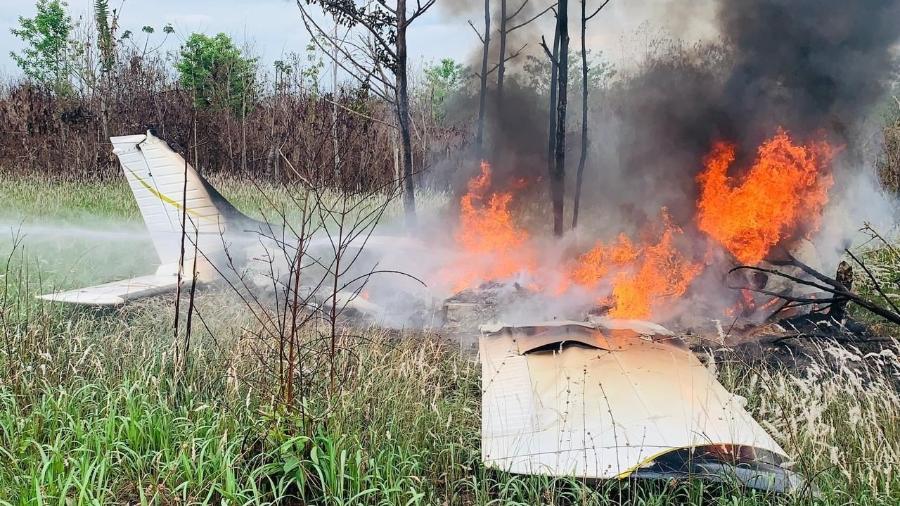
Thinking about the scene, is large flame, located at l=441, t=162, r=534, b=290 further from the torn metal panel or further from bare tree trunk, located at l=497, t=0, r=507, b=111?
the torn metal panel

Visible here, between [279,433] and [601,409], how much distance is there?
2027 mm

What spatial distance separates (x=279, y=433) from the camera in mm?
3691

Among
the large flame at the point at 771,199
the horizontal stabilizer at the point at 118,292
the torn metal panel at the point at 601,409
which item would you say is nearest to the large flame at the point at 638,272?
the large flame at the point at 771,199

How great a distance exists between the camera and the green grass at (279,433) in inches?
141

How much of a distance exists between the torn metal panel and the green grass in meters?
0.16

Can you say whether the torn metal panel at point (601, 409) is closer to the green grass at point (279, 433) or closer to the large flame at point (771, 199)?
the green grass at point (279, 433)

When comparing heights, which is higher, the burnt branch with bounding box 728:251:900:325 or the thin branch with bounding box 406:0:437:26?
the thin branch with bounding box 406:0:437:26

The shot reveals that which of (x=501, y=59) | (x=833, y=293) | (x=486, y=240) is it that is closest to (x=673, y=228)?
(x=833, y=293)

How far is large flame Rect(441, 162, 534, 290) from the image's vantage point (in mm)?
9945

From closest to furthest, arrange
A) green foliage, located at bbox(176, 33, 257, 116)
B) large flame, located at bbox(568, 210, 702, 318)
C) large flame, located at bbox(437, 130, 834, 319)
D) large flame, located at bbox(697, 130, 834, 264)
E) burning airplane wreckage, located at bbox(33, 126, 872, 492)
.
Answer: burning airplane wreckage, located at bbox(33, 126, 872, 492), large flame, located at bbox(568, 210, 702, 318), large flame, located at bbox(437, 130, 834, 319), large flame, located at bbox(697, 130, 834, 264), green foliage, located at bbox(176, 33, 257, 116)

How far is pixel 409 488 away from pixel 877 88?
944 centimetres

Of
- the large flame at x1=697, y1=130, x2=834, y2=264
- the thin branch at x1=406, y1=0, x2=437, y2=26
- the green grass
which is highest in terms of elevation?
the thin branch at x1=406, y1=0, x2=437, y2=26

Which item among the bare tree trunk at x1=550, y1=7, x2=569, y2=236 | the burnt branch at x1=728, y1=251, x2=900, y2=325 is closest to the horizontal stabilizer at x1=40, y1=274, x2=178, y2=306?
the bare tree trunk at x1=550, y1=7, x2=569, y2=236

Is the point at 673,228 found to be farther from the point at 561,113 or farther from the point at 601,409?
the point at 601,409
